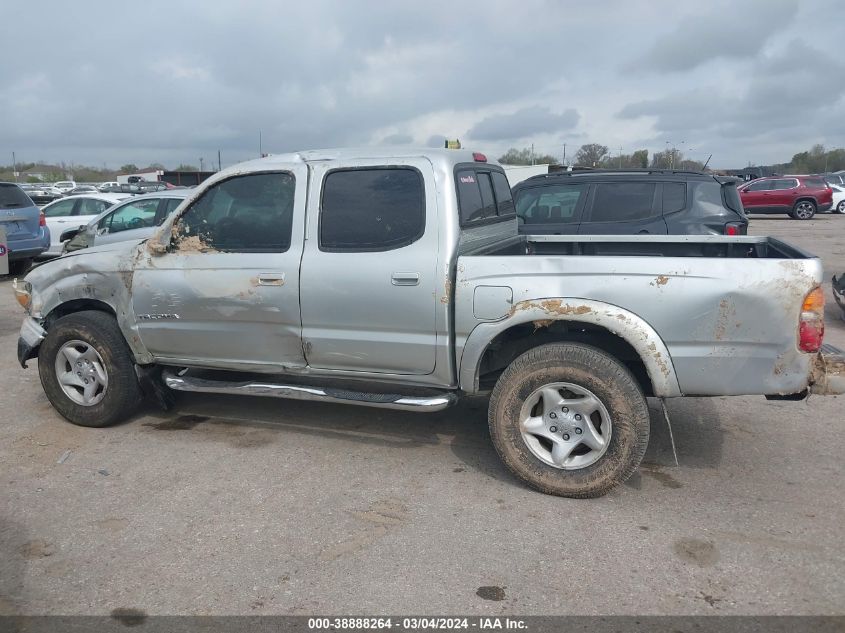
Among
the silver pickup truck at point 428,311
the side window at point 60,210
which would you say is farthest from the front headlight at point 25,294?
the side window at point 60,210

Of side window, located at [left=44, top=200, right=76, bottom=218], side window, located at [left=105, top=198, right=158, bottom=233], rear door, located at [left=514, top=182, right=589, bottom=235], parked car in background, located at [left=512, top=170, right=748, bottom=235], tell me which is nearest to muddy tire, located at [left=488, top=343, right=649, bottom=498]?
parked car in background, located at [left=512, top=170, right=748, bottom=235]

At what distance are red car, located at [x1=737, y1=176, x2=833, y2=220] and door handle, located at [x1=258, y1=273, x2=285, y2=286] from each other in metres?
24.9

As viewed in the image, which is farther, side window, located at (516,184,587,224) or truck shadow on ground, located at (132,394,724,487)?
side window, located at (516,184,587,224)

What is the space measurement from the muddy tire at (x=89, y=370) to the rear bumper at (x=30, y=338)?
9cm

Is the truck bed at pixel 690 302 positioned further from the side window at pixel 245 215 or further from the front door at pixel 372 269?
the side window at pixel 245 215

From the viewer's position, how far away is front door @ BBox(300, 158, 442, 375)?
417 centimetres

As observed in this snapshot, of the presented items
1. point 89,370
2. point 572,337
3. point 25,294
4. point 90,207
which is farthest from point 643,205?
point 90,207

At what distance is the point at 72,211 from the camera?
15.3 metres

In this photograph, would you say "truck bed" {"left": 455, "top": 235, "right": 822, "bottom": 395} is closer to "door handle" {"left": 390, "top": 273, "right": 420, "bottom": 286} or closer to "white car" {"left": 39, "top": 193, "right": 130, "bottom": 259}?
"door handle" {"left": 390, "top": 273, "right": 420, "bottom": 286}

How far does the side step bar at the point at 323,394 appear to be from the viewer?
4.25 meters

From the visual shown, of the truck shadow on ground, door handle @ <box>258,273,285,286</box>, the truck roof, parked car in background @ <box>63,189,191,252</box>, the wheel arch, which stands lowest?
the truck shadow on ground

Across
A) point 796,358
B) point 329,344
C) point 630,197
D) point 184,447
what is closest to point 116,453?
point 184,447

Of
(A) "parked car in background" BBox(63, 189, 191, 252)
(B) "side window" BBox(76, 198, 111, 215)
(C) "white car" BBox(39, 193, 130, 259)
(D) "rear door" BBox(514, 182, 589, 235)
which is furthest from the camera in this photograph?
(B) "side window" BBox(76, 198, 111, 215)

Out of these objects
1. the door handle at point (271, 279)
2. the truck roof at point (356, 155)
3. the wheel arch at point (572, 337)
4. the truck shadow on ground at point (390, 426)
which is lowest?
the truck shadow on ground at point (390, 426)
